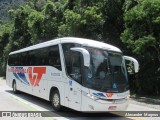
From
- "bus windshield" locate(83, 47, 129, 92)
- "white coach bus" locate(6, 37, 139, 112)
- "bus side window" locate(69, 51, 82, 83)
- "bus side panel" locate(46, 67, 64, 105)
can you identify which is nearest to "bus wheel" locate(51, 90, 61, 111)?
"white coach bus" locate(6, 37, 139, 112)

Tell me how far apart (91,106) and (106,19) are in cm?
1488

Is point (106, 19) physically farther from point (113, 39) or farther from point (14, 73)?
point (14, 73)

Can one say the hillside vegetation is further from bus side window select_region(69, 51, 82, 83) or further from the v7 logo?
bus side window select_region(69, 51, 82, 83)

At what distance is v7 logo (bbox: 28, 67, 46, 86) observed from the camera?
15413 mm

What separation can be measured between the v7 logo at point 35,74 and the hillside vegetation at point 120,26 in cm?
572

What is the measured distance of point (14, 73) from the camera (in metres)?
21.6

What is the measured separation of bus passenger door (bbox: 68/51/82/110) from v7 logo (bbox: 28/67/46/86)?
3.46 m

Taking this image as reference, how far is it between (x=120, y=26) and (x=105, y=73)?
1429 cm

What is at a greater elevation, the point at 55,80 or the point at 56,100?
the point at 55,80

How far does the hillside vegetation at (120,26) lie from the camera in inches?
718

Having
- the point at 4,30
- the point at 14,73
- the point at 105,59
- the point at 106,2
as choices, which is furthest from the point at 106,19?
the point at 4,30

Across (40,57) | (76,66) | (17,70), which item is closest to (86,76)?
(76,66)

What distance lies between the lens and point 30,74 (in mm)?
17391

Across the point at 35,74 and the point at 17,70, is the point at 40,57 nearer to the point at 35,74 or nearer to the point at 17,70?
the point at 35,74
